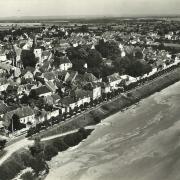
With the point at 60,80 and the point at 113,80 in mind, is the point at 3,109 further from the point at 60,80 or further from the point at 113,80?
the point at 113,80

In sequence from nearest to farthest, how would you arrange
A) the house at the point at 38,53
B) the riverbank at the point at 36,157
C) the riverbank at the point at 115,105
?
the riverbank at the point at 36,157
the riverbank at the point at 115,105
the house at the point at 38,53

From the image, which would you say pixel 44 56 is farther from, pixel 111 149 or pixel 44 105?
pixel 111 149

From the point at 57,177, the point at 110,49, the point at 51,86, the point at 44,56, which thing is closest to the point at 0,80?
the point at 51,86

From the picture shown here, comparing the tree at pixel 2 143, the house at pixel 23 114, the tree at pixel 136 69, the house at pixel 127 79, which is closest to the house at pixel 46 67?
the house at pixel 127 79

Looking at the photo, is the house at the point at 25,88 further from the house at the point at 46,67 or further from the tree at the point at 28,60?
the tree at the point at 28,60

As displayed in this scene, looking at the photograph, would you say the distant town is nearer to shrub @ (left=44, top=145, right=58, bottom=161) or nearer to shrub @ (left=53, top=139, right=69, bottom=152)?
shrub @ (left=53, top=139, right=69, bottom=152)

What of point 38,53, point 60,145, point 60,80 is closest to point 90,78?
point 60,80
